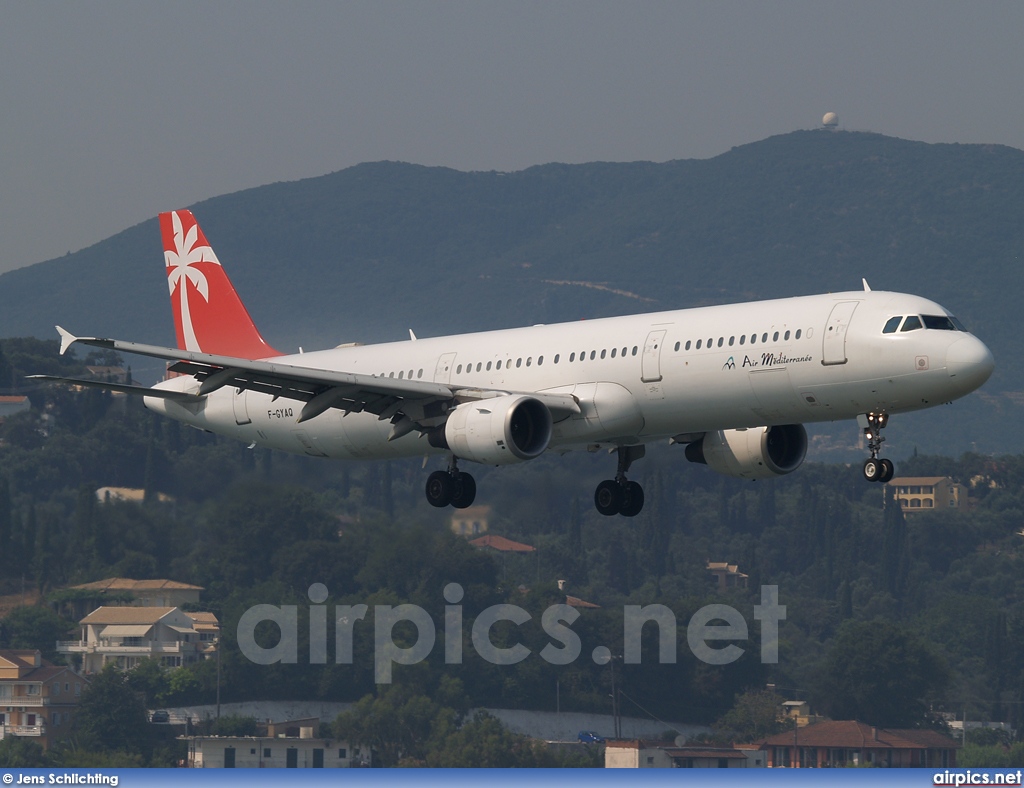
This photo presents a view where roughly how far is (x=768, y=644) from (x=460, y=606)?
3256 centimetres

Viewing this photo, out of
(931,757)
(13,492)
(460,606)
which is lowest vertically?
(931,757)

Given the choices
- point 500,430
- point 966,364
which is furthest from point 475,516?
point 966,364

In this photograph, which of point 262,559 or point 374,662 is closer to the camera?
point 262,559

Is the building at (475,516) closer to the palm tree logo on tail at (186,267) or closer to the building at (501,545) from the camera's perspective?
the palm tree logo on tail at (186,267)

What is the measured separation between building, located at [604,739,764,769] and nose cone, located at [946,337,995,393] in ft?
269

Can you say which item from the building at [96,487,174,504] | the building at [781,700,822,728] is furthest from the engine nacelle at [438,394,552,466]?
the building at [781,700,822,728]

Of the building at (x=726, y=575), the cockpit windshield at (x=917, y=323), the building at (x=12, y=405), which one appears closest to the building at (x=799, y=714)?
the building at (x=726, y=575)

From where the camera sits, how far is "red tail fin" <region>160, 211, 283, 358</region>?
5853 cm

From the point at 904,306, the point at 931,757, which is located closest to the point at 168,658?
the point at 931,757

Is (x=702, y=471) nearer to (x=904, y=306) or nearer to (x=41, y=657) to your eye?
(x=41, y=657)

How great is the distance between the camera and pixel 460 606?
427 ft

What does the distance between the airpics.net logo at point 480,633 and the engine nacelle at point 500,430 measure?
73.5 meters

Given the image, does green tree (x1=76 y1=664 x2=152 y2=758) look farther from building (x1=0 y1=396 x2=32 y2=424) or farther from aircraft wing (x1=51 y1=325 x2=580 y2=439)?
aircraft wing (x1=51 y1=325 x2=580 y2=439)

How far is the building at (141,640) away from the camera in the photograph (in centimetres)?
12712
